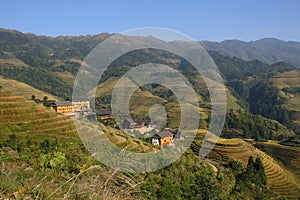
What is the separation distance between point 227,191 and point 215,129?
46419mm

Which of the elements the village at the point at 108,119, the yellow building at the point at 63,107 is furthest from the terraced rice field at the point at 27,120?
the yellow building at the point at 63,107

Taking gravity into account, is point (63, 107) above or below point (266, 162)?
above

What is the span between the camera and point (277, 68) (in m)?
185

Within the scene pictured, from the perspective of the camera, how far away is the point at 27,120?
58.5ft

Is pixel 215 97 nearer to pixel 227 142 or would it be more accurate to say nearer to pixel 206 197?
pixel 227 142

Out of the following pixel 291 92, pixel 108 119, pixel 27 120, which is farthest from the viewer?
pixel 291 92

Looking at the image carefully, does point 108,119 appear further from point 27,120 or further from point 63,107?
point 27,120

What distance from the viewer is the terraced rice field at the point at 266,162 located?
3061 cm

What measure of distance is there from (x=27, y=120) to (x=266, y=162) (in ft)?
88.1

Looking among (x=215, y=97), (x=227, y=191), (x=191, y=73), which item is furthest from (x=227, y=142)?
(x=191, y=73)

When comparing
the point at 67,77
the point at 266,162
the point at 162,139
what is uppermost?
the point at 67,77

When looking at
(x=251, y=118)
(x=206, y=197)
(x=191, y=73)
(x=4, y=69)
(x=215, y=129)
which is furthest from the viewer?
(x=191, y=73)

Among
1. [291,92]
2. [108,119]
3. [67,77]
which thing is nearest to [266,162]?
[108,119]

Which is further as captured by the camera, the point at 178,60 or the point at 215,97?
the point at 178,60
